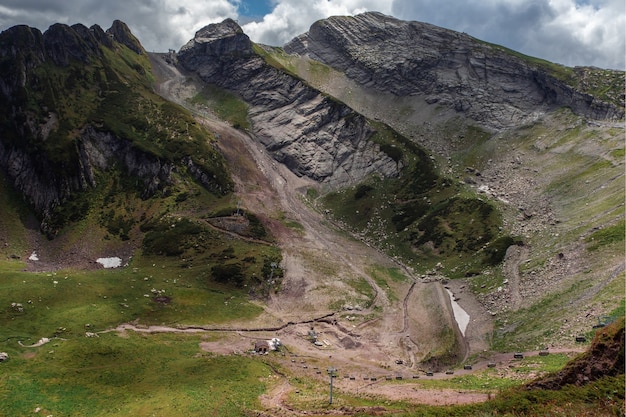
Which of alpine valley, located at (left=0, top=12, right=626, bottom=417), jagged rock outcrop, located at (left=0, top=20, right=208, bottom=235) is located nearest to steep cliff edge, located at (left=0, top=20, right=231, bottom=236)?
jagged rock outcrop, located at (left=0, top=20, right=208, bottom=235)

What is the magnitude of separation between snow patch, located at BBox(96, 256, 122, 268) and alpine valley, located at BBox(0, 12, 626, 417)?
72 cm

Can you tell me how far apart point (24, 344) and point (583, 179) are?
13032 centimetres

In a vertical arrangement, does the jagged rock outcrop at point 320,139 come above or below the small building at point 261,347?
above

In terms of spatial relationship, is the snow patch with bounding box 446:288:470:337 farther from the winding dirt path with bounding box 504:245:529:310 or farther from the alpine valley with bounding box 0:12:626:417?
the winding dirt path with bounding box 504:245:529:310

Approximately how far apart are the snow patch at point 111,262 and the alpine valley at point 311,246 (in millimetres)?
721

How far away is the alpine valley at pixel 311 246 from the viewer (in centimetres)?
4775

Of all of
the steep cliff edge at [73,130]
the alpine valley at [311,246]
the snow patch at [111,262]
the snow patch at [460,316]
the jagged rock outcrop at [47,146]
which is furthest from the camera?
the steep cliff edge at [73,130]

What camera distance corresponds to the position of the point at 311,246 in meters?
119

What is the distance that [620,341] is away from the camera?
27141mm

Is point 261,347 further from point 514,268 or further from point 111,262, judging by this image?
point 111,262

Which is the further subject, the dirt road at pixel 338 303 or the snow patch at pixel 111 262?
the snow patch at pixel 111 262

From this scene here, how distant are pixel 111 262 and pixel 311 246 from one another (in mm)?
52422

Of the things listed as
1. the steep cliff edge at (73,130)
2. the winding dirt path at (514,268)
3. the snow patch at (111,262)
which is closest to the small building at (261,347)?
the winding dirt path at (514,268)

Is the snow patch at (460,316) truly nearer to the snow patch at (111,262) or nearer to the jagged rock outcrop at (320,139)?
the jagged rock outcrop at (320,139)
